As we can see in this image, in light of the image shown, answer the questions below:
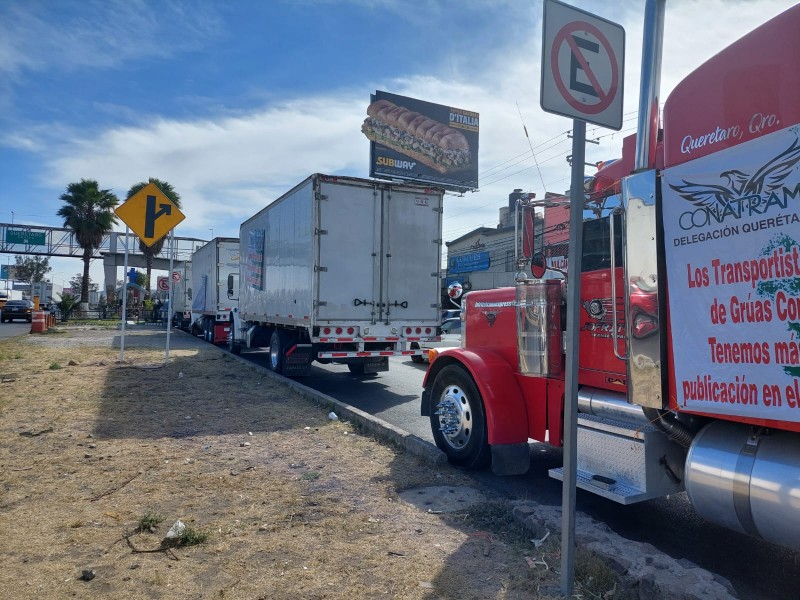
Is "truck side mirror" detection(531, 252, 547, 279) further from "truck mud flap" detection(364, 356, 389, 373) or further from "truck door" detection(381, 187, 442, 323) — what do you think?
"truck mud flap" detection(364, 356, 389, 373)

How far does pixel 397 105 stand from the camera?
3512 cm

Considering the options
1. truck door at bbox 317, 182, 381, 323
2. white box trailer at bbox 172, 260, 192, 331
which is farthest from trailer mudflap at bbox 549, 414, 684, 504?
white box trailer at bbox 172, 260, 192, 331

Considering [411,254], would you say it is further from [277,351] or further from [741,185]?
[741,185]

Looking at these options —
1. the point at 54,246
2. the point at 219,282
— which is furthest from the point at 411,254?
the point at 54,246

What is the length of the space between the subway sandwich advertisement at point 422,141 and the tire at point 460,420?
29.1 metres

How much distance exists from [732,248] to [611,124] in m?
0.87

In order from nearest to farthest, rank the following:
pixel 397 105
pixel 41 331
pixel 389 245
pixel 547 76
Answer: pixel 547 76 < pixel 389 245 < pixel 41 331 < pixel 397 105

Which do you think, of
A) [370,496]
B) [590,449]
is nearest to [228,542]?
[370,496]

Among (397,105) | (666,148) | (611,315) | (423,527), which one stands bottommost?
(423,527)

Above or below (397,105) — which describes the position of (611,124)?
below

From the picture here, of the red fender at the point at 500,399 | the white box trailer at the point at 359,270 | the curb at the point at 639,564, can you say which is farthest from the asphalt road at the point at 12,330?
the curb at the point at 639,564

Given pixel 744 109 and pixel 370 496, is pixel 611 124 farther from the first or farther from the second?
pixel 370 496

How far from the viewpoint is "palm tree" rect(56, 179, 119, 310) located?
40.1 meters

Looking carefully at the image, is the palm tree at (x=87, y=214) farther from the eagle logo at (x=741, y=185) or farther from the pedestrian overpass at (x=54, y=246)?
the eagle logo at (x=741, y=185)
